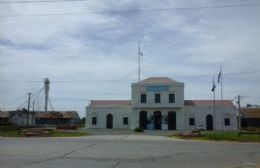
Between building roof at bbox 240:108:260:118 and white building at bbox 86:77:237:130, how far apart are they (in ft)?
40.3

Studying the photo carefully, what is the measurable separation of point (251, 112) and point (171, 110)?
22.4 m

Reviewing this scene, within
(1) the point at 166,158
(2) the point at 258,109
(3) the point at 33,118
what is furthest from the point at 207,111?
(1) the point at 166,158

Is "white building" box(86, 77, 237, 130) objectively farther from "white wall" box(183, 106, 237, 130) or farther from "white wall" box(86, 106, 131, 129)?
"white wall" box(86, 106, 131, 129)

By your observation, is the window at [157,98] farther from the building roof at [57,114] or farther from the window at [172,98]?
the building roof at [57,114]

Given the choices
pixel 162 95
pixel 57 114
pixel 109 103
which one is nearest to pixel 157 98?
pixel 162 95

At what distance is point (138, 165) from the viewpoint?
54.4 feet

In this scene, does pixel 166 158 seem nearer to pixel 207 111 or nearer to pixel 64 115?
pixel 207 111

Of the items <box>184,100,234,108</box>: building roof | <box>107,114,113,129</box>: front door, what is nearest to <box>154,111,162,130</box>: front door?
<box>184,100,234,108</box>: building roof

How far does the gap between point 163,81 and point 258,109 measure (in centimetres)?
2451

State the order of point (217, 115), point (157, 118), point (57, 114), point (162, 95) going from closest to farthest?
point (217, 115)
point (157, 118)
point (162, 95)
point (57, 114)

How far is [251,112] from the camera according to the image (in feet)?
312

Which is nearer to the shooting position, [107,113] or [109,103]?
[107,113]

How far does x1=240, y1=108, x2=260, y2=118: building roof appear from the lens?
93625 mm

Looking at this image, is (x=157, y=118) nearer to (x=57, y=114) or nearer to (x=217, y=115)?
(x=217, y=115)
